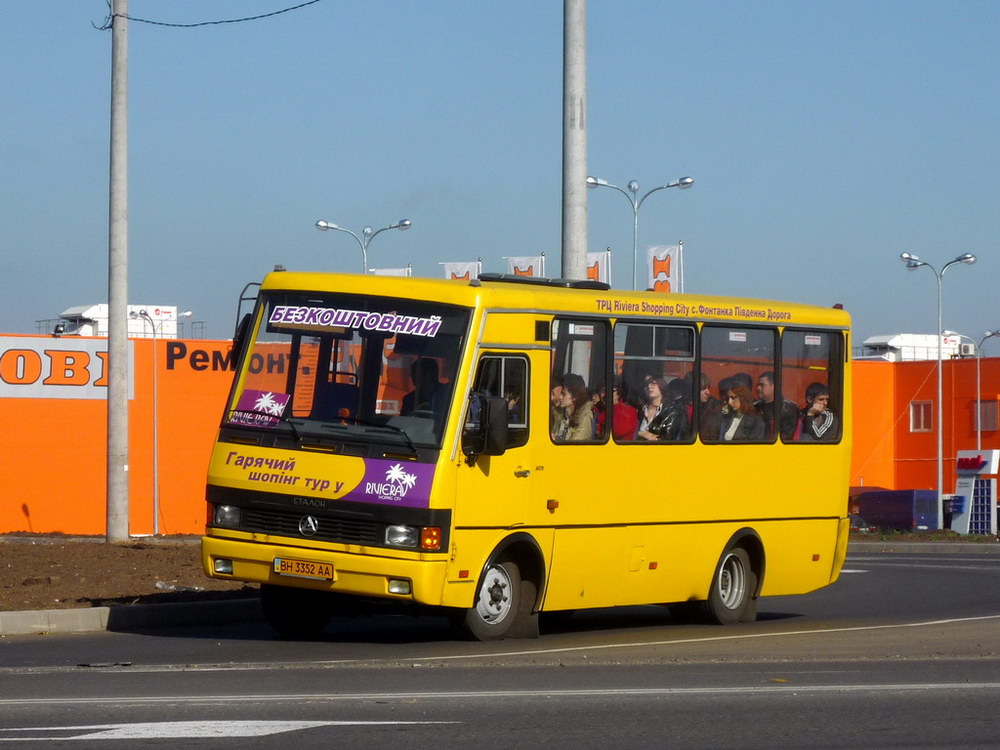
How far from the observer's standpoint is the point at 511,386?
12.8m

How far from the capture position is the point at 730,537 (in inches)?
590

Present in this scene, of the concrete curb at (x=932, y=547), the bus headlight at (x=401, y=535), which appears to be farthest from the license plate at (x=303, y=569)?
the concrete curb at (x=932, y=547)

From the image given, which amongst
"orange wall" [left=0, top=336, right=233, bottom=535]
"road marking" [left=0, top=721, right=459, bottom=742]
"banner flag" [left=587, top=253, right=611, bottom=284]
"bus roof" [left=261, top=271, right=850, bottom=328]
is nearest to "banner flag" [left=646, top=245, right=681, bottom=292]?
"banner flag" [left=587, top=253, right=611, bottom=284]

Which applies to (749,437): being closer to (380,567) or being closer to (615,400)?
(615,400)

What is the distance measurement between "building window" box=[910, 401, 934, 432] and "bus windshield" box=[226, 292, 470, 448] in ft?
185

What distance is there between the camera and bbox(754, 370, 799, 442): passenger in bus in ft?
50.1

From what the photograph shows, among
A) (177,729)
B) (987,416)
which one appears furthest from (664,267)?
(177,729)

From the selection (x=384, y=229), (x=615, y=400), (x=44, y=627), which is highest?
(x=384, y=229)

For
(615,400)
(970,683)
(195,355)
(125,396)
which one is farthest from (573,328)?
(195,355)

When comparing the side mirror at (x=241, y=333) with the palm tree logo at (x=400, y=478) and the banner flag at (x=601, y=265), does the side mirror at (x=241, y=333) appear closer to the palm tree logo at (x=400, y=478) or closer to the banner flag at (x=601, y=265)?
the palm tree logo at (x=400, y=478)

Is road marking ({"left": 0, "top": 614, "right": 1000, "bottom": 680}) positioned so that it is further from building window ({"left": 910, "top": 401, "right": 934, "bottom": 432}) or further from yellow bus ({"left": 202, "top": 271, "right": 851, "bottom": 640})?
building window ({"left": 910, "top": 401, "right": 934, "bottom": 432})

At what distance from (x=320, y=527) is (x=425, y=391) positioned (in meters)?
1.26

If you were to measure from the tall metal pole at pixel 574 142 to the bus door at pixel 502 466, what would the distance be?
17.1 ft

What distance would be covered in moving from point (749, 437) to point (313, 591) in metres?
4.62
